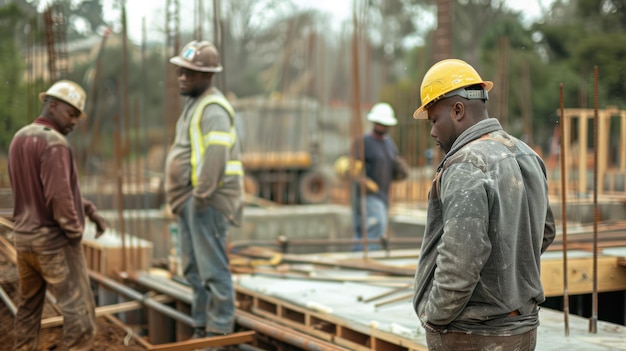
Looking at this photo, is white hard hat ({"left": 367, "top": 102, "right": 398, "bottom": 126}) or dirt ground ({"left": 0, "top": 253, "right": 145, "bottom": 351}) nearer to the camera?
dirt ground ({"left": 0, "top": 253, "right": 145, "bottom": 351})

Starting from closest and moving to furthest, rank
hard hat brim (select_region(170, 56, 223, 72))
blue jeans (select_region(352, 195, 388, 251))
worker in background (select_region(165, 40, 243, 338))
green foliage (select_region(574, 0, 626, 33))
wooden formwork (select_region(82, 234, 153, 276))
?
worker in background (select_region(165, 40, 243, 338)), hard hat brim (select_region(170, 56, 223, 72)), wooden formwork (select_region(82, 234, 153, 276)), blue jeans (select_region(352, 195, 388, 251)), green foliage (select_region(574, 0, 626, 33))

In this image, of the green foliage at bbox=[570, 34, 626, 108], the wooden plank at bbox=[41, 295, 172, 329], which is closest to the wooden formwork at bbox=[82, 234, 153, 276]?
the wooden plank at bbox=[41, 295, 172, 329]

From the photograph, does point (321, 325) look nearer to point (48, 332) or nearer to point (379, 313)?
point (379, 313)

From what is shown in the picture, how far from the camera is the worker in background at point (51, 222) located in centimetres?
511

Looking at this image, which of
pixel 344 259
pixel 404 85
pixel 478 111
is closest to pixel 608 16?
pixel 404 85

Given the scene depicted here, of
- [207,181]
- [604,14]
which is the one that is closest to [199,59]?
[207,181]

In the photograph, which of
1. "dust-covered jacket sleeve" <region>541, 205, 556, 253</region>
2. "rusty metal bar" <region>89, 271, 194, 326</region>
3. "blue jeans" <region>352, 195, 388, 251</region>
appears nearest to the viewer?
"dust-covered jacket sleeve" <region>541, 205, 556, 253</region>

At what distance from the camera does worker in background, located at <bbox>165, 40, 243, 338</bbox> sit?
17.9ft

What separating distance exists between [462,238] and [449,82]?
0.63 metres

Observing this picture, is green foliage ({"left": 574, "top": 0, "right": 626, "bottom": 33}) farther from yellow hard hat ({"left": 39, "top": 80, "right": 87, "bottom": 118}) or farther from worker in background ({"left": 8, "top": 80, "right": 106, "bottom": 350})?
worker in background ({"left": 8, "top": 80, "right": 106, "bottom": 350})

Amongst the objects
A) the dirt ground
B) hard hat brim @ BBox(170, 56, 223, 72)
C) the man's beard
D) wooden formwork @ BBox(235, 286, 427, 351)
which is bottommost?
the dirt ground

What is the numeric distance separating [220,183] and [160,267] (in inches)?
132

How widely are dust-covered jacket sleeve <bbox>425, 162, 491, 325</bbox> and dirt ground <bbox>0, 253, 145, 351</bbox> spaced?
148 inches

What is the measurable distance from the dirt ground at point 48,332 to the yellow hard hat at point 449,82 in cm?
383
